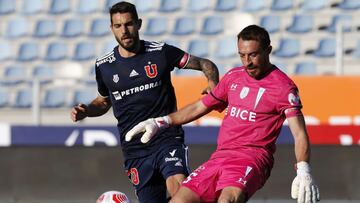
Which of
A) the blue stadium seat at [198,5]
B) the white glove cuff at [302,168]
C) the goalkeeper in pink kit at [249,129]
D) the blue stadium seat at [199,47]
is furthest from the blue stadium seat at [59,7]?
the white glove cuff at [302,168]

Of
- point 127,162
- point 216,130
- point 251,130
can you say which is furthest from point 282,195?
point 251,130

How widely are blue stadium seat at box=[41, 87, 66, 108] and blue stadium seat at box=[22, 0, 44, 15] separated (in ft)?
9.88

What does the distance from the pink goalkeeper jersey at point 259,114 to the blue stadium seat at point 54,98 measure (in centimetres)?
910

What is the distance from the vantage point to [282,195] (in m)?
12.0

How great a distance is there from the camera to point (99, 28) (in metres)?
18.0

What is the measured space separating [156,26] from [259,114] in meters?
11.1

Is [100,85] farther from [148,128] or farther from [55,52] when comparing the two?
[55,52]

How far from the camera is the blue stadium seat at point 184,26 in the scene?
57.4 feet

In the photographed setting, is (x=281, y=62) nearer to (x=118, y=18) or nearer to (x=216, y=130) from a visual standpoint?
(x=216, y=130)

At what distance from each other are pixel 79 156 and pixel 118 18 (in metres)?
4.87

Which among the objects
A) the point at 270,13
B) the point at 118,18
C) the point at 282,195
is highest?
the point at 118,18

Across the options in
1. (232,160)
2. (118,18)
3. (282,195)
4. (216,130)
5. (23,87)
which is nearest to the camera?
(232,160)

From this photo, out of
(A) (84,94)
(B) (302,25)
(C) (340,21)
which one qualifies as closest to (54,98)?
(A) (84,94)

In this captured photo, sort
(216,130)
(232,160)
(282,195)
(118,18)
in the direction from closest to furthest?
(232,160) < (118,18) < (282,195) < (216,130)
